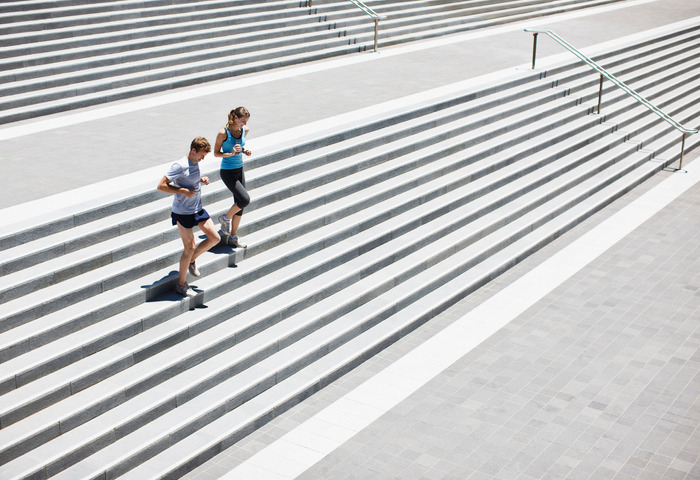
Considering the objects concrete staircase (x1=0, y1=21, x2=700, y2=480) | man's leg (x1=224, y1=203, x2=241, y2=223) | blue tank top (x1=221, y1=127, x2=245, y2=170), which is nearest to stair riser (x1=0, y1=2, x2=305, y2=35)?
concrete staircase (x1=0, y1=21, x2=700, y2=480)

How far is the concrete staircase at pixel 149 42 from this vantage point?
1330 centimetres

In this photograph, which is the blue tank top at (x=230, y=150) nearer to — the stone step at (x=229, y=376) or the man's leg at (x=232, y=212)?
the man's leg at (x=232, y=212)

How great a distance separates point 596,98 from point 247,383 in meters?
11.1

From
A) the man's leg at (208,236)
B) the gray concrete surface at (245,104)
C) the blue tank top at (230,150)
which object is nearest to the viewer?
the man's leg at (208,236)

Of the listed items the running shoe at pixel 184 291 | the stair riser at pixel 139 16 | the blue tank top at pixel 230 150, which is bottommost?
the running shoe at pixel 184 291

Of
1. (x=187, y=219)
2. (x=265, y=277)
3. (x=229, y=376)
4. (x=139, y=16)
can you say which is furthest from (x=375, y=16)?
(x=229, y=376)

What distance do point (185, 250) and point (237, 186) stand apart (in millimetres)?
1187

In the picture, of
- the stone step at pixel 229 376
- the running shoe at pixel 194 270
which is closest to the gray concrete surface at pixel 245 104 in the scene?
the running shoe at pixel 194 270

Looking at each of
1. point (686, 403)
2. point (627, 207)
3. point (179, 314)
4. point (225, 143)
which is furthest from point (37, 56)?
point (686, 403)

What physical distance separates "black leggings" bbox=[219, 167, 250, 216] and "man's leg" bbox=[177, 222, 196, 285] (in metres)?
0.95

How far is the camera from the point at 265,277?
9008mm

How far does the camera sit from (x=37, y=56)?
1348cm

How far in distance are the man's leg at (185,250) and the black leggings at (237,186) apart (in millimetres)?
951

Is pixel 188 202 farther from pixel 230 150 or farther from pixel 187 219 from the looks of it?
pixel 230 150
